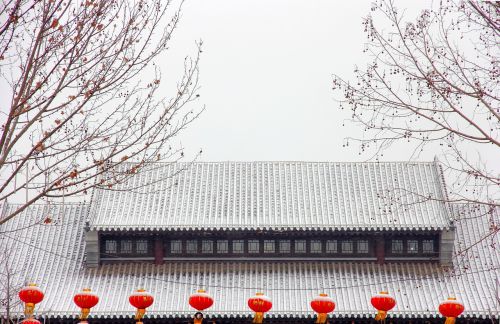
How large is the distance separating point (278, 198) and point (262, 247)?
63.6 inches

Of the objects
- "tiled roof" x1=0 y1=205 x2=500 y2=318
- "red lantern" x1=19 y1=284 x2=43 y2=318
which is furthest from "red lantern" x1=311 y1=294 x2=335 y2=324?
"red lantern" x1=19 y1=284 x2=43 y2=318

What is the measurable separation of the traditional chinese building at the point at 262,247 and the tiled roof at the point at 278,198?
46 mm

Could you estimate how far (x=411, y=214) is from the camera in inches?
1057

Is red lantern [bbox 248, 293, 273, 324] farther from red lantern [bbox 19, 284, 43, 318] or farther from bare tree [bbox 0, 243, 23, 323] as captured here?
bare tree [bbox 0, 243, 23, 323]

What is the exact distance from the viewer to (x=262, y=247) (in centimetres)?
2698

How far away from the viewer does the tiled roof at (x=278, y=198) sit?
87.0 feet

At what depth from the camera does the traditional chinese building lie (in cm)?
2495

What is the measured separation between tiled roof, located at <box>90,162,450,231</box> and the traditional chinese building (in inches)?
1.8

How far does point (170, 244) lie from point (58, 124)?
13932 millimetres

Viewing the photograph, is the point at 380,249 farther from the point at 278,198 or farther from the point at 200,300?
→ the point at 200,300

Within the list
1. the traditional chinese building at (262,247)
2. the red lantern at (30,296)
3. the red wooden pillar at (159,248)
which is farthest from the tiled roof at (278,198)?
the red lantern at (30,296)

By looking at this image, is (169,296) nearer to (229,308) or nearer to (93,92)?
(229,308)

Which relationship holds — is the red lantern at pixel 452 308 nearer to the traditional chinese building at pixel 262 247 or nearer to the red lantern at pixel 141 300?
the traditional chinese building at pixel 262 247

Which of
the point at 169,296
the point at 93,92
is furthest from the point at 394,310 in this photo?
the point at 93,92
